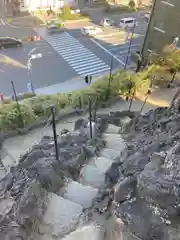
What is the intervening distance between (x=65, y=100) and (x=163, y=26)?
9.13m

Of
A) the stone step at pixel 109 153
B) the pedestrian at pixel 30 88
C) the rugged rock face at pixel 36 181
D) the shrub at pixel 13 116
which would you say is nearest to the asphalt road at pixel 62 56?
the pedestrian at pixel 30 88

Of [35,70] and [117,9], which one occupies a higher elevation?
[117,9]

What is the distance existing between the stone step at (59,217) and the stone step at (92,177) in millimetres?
1715

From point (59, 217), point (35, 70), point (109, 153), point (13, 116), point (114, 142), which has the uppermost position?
point (59, 217)

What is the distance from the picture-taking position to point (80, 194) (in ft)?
29.1

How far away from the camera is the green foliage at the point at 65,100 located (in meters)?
16.0

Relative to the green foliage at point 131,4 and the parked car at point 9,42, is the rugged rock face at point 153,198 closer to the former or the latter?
the parked car at point 9,42

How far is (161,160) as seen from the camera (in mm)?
7359

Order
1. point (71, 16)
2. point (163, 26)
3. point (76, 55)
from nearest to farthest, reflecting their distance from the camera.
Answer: point (163, 26)
point (76, 55)
point (71, 16)

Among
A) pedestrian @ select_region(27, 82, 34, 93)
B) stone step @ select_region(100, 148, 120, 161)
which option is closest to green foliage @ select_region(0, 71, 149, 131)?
pedestrian @ select_region(27, 82, 34, 93)

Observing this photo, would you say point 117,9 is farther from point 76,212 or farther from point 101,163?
point 76,212

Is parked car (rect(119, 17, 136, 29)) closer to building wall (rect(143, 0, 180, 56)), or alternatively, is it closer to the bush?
the bush

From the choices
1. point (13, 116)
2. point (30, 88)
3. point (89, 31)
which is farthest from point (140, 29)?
point (13, 116)

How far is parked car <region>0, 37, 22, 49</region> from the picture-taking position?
25.7 metres
